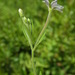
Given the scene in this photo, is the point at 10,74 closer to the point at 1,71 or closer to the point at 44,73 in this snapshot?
the point at 1,71

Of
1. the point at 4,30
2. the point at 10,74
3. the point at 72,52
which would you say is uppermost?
the point at 4,30

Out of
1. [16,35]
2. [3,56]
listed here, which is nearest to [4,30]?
[16,35]

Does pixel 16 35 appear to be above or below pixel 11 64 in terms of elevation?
above

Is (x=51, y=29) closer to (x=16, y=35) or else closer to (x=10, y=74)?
(x=16, y=35)

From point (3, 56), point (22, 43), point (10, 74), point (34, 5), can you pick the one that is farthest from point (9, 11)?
point (10, 74)

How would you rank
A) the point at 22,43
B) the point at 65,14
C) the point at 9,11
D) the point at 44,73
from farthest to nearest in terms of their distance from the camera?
1. the point at 9,11
2. the point at 65,14
3. the point at 22,43
4. the point at 44,73

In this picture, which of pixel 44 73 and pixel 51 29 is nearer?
pixel 44 73

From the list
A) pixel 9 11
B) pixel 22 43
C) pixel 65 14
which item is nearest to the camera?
pixel 22 43
